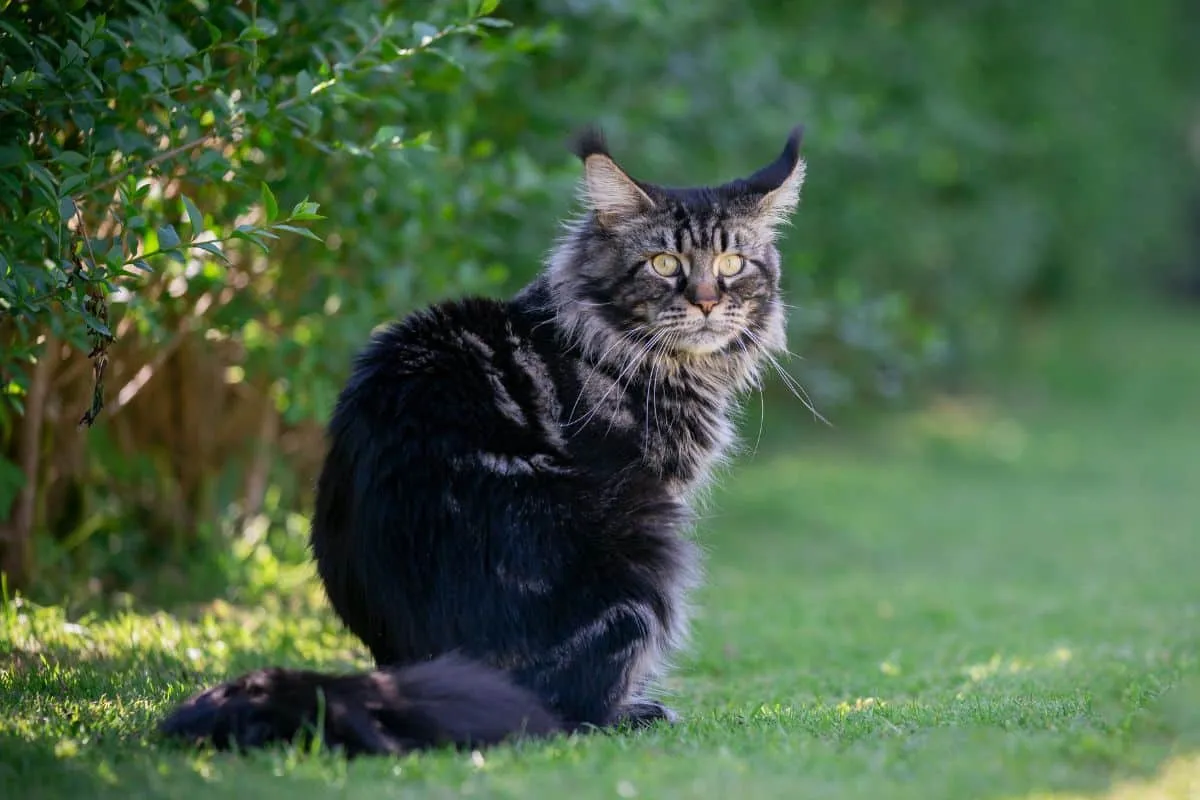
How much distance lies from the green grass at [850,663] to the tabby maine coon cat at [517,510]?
0.54ft

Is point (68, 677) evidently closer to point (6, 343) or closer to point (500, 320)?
point (6, 343)

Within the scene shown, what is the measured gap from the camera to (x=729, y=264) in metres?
4.38

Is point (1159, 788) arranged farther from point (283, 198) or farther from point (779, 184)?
point (283, 198)

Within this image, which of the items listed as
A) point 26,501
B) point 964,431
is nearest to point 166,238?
point 26,501

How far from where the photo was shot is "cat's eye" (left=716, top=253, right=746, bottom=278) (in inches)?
171

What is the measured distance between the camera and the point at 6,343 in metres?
4.78

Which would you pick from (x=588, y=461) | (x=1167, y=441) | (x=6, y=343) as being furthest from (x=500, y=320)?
(x=1167, y=441)

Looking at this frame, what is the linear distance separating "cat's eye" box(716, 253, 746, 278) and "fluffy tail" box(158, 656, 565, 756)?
1636 millimetres

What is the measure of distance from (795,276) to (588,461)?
5.26m

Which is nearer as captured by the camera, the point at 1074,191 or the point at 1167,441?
the point at 1167,441

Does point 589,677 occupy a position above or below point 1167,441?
above

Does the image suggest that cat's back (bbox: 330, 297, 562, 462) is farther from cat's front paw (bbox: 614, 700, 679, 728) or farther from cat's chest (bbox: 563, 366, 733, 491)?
cat's front paw (bbox: 614, 700, 679, 728)

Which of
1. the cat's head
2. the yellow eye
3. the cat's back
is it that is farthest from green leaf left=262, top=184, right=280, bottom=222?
the yellow eye

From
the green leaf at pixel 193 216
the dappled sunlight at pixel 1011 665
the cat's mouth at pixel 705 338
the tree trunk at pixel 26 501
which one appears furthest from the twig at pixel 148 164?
the dappled sunlight at pixel 1011 665
